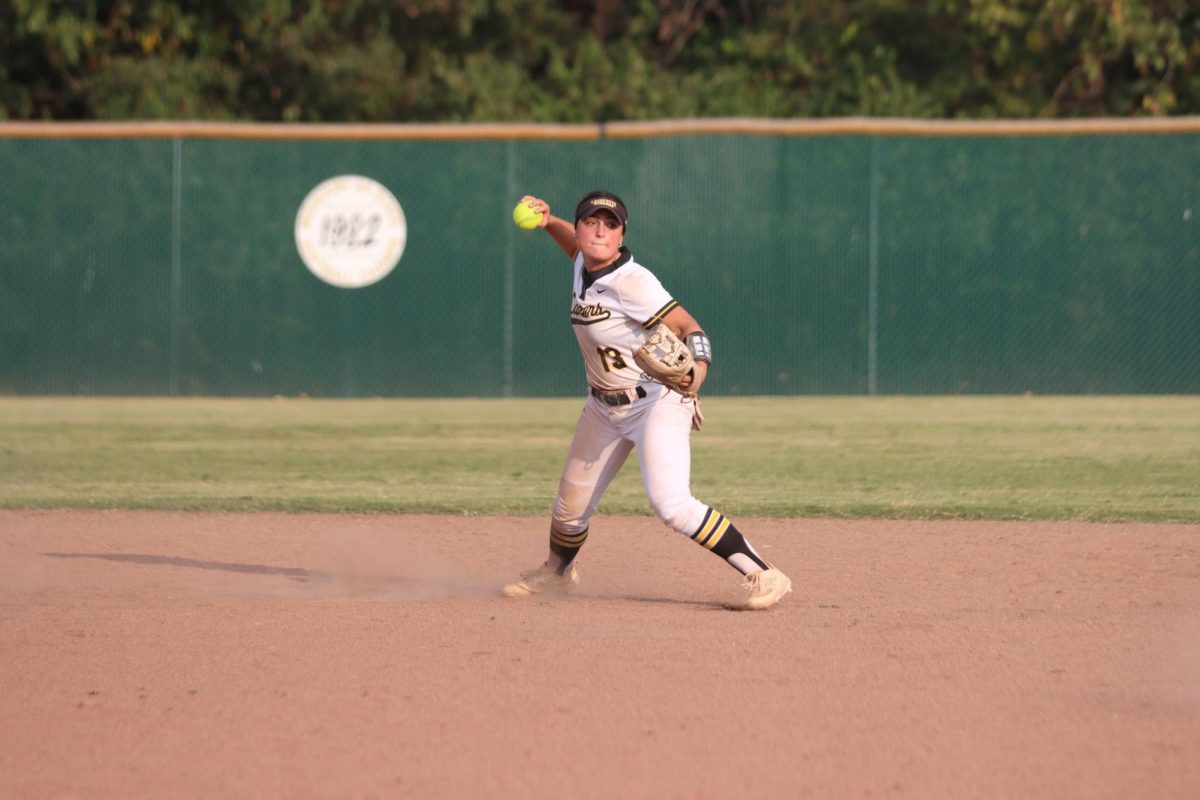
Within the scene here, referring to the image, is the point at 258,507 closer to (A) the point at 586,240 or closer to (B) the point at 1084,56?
(A) the point at 586,240

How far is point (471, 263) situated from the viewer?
15.6 meters

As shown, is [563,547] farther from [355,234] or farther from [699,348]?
[355,234]

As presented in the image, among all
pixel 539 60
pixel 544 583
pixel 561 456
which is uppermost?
pixel 539 60

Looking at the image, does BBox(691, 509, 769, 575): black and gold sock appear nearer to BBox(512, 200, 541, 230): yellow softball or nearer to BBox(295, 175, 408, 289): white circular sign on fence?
BBox(512, 200, 541, 230): yellow softball

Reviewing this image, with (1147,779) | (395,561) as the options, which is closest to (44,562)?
(395,561)

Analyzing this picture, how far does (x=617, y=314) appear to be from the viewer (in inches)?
227

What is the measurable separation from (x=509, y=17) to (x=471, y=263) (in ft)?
22.8

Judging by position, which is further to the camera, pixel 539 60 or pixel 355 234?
pixel 539 60

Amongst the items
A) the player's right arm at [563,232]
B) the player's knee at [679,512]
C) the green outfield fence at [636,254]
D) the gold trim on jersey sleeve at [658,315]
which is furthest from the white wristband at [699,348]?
the green outfield fence at [636,254]

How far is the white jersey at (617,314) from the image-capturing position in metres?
5.73

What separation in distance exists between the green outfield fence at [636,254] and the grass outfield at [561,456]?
0.43 meters

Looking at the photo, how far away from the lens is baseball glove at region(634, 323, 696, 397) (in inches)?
218

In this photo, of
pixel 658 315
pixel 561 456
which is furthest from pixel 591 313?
pixel 561 456

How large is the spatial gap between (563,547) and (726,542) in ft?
2.42
